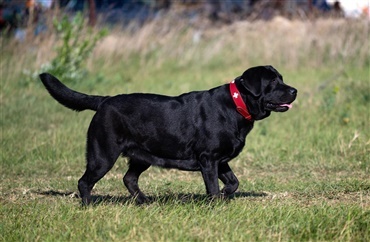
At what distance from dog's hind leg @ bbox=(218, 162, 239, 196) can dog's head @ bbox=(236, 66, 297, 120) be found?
58cm

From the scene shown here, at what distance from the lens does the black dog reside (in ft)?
20.6

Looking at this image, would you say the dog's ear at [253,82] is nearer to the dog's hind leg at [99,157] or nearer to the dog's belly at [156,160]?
the dog's belly at [156,160]

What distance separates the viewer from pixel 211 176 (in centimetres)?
624

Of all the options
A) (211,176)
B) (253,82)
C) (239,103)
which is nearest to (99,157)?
(211,176)

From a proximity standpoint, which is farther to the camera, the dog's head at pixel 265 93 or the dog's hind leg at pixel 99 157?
the dog's hind leg at pixel 99 157

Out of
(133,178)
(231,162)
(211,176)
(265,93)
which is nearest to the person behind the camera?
(211,176)

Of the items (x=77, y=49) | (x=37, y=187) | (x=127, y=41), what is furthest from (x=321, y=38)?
(x=37, y=187)

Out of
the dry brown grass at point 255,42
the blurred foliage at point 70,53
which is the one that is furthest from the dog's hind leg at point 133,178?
the dry brown grass at point 255,42

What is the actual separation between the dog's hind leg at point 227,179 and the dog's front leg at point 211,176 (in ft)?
1.05

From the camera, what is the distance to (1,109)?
11117 mm

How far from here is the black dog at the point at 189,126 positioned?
20.6 ft

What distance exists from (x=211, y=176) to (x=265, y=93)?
0.88 metres

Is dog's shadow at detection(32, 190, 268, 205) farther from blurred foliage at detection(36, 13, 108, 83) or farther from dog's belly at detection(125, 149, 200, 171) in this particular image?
blurred foliage at detection(36, 13, 108, 83)

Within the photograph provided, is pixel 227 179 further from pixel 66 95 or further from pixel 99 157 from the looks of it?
pixel 66 95
